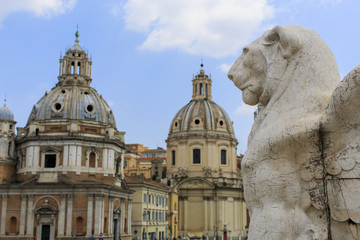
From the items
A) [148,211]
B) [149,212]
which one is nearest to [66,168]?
[148,211]

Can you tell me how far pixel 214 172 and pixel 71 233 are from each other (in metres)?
28.3

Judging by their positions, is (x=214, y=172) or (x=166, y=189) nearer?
(x=166, y=189)

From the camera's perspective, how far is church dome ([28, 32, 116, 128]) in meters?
48.4

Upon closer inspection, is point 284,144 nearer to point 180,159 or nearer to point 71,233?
point 71,233

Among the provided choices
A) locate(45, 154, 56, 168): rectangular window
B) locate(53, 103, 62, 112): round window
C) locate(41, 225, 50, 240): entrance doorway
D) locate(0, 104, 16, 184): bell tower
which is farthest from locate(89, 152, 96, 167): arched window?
locate(0, 104, 16, 184): bell tower

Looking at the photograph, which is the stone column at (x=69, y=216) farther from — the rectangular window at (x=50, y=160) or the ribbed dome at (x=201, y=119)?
the ribbed dome at (x=201, y=119)

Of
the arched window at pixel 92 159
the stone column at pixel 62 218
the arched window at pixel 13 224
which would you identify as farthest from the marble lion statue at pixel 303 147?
the arched window at pixel 92 159

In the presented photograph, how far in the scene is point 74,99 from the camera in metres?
48.9

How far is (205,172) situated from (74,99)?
81.3 ft

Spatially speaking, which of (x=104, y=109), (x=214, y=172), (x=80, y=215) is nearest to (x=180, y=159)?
(x=214, y=172)

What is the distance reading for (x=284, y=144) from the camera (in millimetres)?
5840

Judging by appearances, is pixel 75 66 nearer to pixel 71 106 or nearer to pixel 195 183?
pixel 71 106

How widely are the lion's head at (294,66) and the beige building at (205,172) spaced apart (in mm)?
59182

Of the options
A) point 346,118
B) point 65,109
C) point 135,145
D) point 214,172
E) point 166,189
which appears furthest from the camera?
point 135,145
